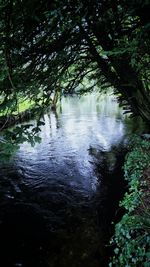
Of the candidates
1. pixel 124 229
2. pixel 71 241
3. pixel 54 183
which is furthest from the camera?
pixel 54 183

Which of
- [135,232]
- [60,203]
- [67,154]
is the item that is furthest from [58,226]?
[67,154]

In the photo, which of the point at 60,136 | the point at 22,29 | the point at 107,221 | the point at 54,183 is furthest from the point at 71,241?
the point at 60,136

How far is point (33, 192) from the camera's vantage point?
10.5 m

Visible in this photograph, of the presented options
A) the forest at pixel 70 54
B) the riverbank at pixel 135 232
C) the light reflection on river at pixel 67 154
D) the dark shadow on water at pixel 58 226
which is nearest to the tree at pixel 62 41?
the forest at pixel 70 54

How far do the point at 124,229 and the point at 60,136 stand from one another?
48.3ft

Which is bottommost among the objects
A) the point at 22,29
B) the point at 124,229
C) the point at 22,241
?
the point at 22,241

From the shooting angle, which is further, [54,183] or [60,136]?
[60,136]

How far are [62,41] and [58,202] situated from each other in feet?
18.9

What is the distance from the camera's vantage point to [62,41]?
591 centimetres

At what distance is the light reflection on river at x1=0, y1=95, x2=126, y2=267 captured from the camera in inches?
264

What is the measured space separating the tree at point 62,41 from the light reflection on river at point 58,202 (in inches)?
143

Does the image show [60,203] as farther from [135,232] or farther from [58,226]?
[135,232]

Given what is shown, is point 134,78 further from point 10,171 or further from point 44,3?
point 10,171

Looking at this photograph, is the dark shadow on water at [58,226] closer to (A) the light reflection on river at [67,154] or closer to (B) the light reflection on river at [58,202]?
(B) the light reflection on river at [58,202]
